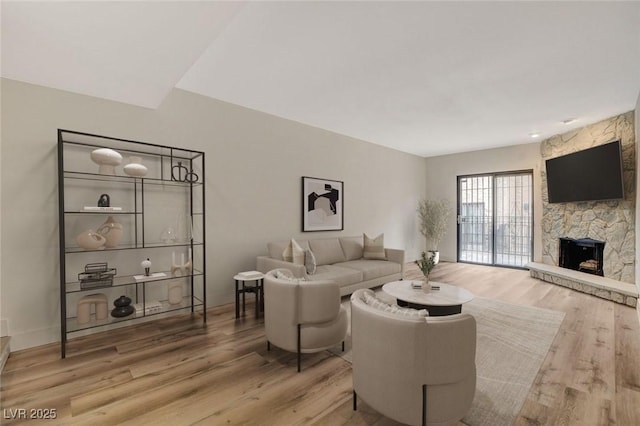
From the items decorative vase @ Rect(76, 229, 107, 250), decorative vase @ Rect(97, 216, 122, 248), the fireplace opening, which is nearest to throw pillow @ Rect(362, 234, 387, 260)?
the fireplace opening

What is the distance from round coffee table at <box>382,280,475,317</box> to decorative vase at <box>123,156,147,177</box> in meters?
2.92

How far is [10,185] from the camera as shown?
2.62 meters

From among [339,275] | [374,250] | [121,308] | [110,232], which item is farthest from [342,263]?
[110,232]

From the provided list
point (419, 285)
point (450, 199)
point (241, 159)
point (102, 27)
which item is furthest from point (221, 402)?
point (450, 199)

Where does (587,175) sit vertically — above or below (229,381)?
above

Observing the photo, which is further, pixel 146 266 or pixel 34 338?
pixel 146 266

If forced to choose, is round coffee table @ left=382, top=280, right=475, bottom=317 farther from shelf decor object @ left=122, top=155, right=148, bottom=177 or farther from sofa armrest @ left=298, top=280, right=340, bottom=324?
shelf decor object @ left=122, top=155, right=148, bottom=177

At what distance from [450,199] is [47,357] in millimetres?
7810

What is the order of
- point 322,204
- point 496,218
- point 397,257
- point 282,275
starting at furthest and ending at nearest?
point 496,218 < point 322,204 < point 397,257 < point 282,275

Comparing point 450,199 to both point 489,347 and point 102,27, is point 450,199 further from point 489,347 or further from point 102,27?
point 102,27

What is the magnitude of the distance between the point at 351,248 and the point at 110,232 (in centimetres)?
355

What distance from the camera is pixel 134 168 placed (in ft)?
9.71

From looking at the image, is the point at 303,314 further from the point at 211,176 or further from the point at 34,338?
the point at 34,338

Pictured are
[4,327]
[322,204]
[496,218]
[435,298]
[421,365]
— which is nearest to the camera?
[421,365]
